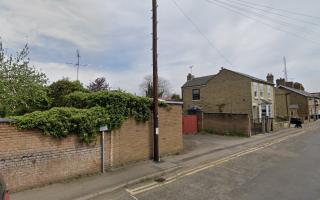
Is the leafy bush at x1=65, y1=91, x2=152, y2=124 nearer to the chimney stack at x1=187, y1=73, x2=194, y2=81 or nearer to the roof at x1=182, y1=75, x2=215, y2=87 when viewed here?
the roof at x1=182, y1=75, x2=215, y2=87

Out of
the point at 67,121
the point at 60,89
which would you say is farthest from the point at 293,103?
the point at 67,121

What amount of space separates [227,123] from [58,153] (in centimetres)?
1738

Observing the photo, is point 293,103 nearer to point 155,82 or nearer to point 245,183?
point 155,82

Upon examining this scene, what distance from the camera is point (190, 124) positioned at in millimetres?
22781

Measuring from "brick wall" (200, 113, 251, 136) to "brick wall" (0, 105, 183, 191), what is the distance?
12.7 meters

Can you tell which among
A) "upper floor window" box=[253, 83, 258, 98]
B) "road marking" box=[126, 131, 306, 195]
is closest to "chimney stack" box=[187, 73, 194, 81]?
"upper floor window" box=[253, 83, 258, 98]

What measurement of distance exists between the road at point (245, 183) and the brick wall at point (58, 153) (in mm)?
2133

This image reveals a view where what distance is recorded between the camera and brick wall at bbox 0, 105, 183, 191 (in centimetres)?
693

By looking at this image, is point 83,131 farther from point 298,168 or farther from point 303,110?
point 303,110

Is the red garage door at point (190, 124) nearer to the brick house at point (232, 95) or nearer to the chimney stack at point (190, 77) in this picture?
the brick house at point (232, 95)

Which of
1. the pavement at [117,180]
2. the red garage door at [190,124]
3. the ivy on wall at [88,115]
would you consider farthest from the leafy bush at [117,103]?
the red garage door at [190,124]

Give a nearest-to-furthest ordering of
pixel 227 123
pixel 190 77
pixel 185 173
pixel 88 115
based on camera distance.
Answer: pixel 88 115 → pixel 185 173 → pixel 227 123 → pixel 190 77

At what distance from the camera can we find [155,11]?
11.5m

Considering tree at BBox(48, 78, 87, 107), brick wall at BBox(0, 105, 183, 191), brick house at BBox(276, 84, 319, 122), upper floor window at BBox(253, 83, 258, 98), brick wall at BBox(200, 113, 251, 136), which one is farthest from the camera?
brick house at BBox(276, 84, 319, 122)
